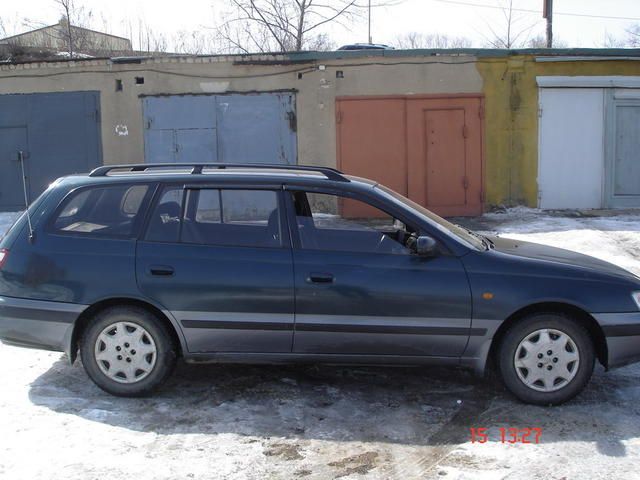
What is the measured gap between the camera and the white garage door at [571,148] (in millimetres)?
12984

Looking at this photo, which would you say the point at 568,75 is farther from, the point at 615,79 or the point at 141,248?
the point at 141,248

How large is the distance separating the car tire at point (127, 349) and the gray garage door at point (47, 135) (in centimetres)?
949

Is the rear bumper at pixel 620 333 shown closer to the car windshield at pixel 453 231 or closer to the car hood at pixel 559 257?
the car hood at pixel 559 257

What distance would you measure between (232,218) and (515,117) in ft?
30.9

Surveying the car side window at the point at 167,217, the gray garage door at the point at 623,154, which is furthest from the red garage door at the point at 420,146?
the car side window at the point at 167,217

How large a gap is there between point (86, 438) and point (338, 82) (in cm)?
983

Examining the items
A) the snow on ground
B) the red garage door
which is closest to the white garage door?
the red garage door

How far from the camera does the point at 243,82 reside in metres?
13.0

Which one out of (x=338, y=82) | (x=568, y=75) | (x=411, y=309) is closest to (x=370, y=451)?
(x=411, y=309)

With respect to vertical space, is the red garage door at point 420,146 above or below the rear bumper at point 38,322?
above

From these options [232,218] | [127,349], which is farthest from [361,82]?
[127,349]

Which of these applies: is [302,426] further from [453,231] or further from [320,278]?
[453,231]

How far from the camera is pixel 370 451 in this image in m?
4.07
